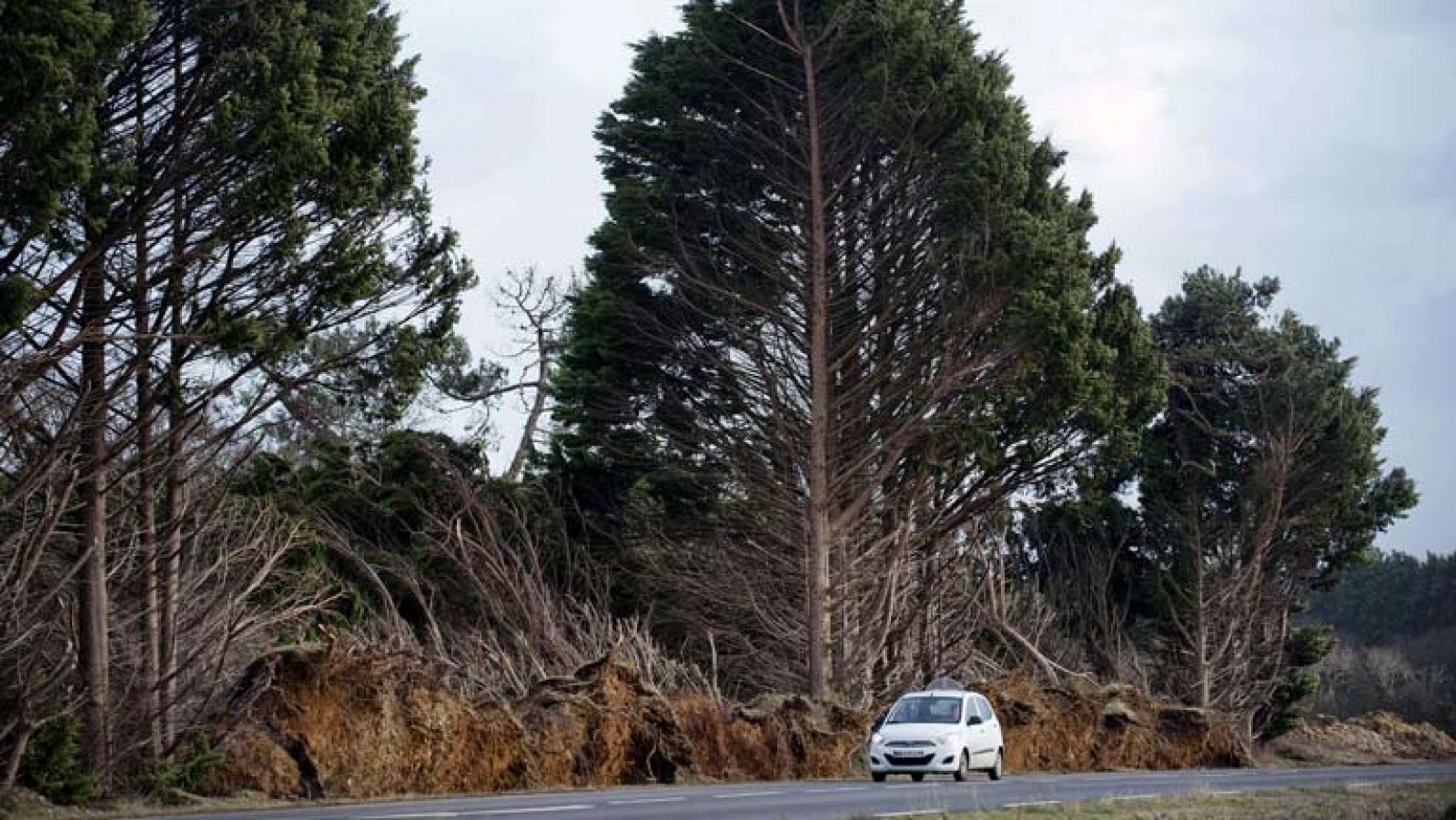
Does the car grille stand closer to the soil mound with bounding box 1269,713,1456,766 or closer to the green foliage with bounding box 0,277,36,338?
the green foliage with bounding box 0,277,36,338

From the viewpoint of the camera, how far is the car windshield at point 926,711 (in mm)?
27328

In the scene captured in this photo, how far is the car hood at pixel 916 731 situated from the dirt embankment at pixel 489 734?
121 inches

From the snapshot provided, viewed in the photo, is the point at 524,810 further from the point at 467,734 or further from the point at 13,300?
the point at 467,734

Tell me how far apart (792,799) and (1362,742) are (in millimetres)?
42093

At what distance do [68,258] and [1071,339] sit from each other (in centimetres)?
2132

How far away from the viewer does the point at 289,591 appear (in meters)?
27.1

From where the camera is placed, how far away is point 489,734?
2444 cm

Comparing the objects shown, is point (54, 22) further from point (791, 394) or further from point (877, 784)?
point (791, 394)

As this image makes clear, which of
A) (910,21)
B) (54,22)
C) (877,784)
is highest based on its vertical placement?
(910,21)

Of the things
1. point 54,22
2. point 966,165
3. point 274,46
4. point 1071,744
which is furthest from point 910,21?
point 54,22

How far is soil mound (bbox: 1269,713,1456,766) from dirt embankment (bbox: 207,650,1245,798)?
2199 cm

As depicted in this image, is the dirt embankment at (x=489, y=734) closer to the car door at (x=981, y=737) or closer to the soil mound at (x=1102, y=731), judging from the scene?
the soil mound at (x=1102, y=731)

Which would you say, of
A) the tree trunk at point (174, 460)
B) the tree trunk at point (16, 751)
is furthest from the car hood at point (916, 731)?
the tree trunk at point (16, 751)

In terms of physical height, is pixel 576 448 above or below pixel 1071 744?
Result: above
